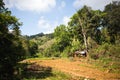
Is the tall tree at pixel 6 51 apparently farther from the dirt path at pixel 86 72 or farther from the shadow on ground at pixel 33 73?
the dirt path at pixel 86 72

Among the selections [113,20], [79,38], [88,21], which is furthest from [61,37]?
[113,20]

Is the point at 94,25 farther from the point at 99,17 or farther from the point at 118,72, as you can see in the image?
the point at 118,72

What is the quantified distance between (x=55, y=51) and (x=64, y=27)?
832 centimetres

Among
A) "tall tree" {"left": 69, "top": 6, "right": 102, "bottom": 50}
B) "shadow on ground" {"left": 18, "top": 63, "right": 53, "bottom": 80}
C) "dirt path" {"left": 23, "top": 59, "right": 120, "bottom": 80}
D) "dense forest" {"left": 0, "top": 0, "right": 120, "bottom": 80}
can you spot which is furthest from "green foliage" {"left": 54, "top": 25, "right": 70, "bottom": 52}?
"shadow on ground" {"left": 18, "top": 63, "right": 53, "bottom": 80}

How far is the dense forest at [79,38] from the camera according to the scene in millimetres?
13873

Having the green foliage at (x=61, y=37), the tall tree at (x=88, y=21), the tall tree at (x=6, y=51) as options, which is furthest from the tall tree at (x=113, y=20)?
the tall tree at (x=6, y=51)

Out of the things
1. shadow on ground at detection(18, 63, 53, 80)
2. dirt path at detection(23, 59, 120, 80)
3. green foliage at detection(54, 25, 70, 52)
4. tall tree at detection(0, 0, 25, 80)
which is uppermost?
green foliage at detection(54, 25, 70, 52)

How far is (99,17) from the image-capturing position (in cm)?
4494

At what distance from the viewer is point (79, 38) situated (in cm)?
4612

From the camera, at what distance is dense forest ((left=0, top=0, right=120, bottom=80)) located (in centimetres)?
1387

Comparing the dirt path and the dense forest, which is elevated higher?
the dense forest

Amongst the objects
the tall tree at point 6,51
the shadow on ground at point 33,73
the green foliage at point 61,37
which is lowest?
the shadow on ground at point 33,73

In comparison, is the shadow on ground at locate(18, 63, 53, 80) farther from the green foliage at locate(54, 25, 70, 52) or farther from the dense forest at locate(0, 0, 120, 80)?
the green foliage at locate(54, 25, 70, 52)

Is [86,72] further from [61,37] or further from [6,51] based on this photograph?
[61,37]
